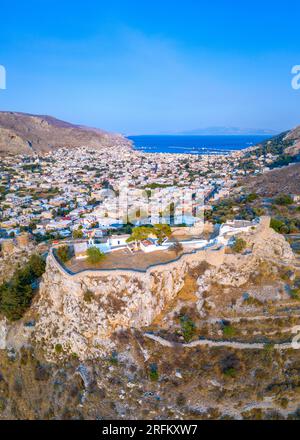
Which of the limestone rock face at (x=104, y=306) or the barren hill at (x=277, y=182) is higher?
the barren hill at (x=277, y=182)

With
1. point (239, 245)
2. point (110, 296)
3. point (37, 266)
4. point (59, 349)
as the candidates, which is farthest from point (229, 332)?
point (37, 266)

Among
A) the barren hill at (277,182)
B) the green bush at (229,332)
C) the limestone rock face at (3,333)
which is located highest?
the barren hill at (277,182)

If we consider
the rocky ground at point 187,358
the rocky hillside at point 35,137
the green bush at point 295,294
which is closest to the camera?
the rocky ground at point 187,358

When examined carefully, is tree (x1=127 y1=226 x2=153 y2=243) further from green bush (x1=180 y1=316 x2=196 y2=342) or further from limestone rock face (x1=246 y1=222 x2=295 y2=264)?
limestone rock face (x1=246 y1=222 x2=295 y2=264)

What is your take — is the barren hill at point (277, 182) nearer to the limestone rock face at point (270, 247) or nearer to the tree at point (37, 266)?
the limestone rock face at point (270, 247)

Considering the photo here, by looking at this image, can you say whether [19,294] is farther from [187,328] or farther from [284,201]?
[284,201]

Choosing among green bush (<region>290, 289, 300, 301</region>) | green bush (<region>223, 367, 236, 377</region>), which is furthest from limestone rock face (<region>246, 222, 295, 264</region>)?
green bush (<region>223, 367, 236, 377</region>)

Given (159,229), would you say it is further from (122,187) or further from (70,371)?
(122,187)

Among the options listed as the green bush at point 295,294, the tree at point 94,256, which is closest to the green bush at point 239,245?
the green bush at point 295,294

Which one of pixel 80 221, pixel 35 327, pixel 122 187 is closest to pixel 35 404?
pixel 35 327
